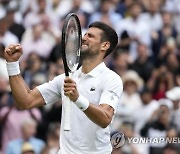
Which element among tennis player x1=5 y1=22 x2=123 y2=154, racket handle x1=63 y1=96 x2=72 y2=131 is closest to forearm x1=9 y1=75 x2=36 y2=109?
tennis player x1=5 y1=22 x2=123 y2=154

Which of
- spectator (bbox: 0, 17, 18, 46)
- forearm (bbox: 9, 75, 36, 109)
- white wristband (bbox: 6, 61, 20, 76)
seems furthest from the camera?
spectator (bbox: 0, 17, 18, 46)

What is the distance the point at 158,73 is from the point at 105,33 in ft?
21.0

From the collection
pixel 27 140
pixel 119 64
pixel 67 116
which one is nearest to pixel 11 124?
Result: pixel 27 140

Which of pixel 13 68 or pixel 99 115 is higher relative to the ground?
pixel 13 68

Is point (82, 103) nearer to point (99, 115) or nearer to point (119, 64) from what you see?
point (99, 115)

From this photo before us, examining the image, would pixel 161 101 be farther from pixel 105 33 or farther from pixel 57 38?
pixel 105 33

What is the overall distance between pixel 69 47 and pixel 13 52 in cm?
60

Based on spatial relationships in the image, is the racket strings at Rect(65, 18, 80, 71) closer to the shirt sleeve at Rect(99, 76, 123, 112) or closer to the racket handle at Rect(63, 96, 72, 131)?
the racket handle at Rect(63, 96, 72, 131)

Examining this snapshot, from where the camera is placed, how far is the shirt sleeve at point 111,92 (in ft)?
25.6

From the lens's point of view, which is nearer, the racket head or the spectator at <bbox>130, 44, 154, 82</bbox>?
the racket head

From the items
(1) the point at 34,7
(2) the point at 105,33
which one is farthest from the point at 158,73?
(2) the point at 105,33

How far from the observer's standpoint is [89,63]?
8.27 metres

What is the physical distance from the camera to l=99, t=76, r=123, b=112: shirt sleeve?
7.79 metres

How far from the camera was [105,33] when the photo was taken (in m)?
8.45
